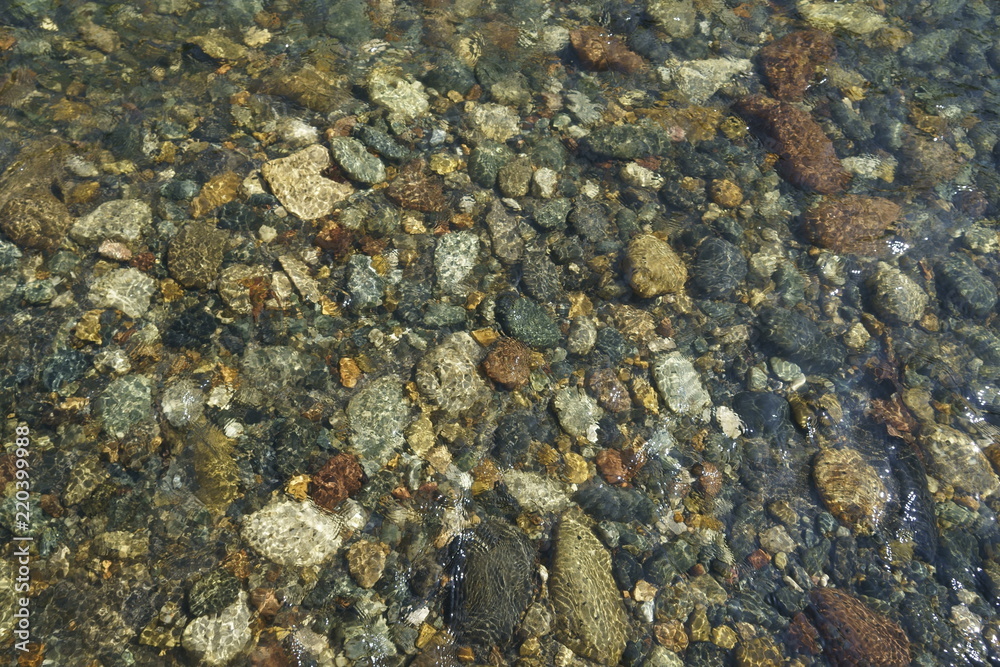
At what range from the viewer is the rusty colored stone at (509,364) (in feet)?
17.1

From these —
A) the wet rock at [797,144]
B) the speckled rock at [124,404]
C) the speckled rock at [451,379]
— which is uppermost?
the wet rock at [797,144]

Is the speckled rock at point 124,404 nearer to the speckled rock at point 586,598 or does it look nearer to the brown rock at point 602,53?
the speckled rock at point 586,598

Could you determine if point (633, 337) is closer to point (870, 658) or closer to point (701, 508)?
point (701, 508)

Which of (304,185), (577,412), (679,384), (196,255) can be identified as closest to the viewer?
(577,412)

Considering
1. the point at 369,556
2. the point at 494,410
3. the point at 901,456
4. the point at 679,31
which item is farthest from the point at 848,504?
the point at 679,31

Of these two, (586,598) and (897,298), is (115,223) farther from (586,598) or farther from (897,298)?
(897,298)

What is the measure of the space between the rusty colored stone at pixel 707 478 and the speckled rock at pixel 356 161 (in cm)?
403

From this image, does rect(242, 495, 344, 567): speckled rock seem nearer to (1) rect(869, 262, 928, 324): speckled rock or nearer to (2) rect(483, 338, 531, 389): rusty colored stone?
(2) rect(483, 338, 531, 389): rusty colored stone

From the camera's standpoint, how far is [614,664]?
13.8 feet

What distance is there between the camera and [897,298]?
6062mm

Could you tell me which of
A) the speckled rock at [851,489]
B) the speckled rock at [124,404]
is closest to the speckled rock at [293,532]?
the speckled rock at [124,404]

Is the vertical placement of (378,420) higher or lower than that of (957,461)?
lower

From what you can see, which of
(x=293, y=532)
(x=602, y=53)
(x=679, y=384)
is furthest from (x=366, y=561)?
(x=602, y=53)

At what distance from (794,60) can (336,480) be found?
24.8ft
